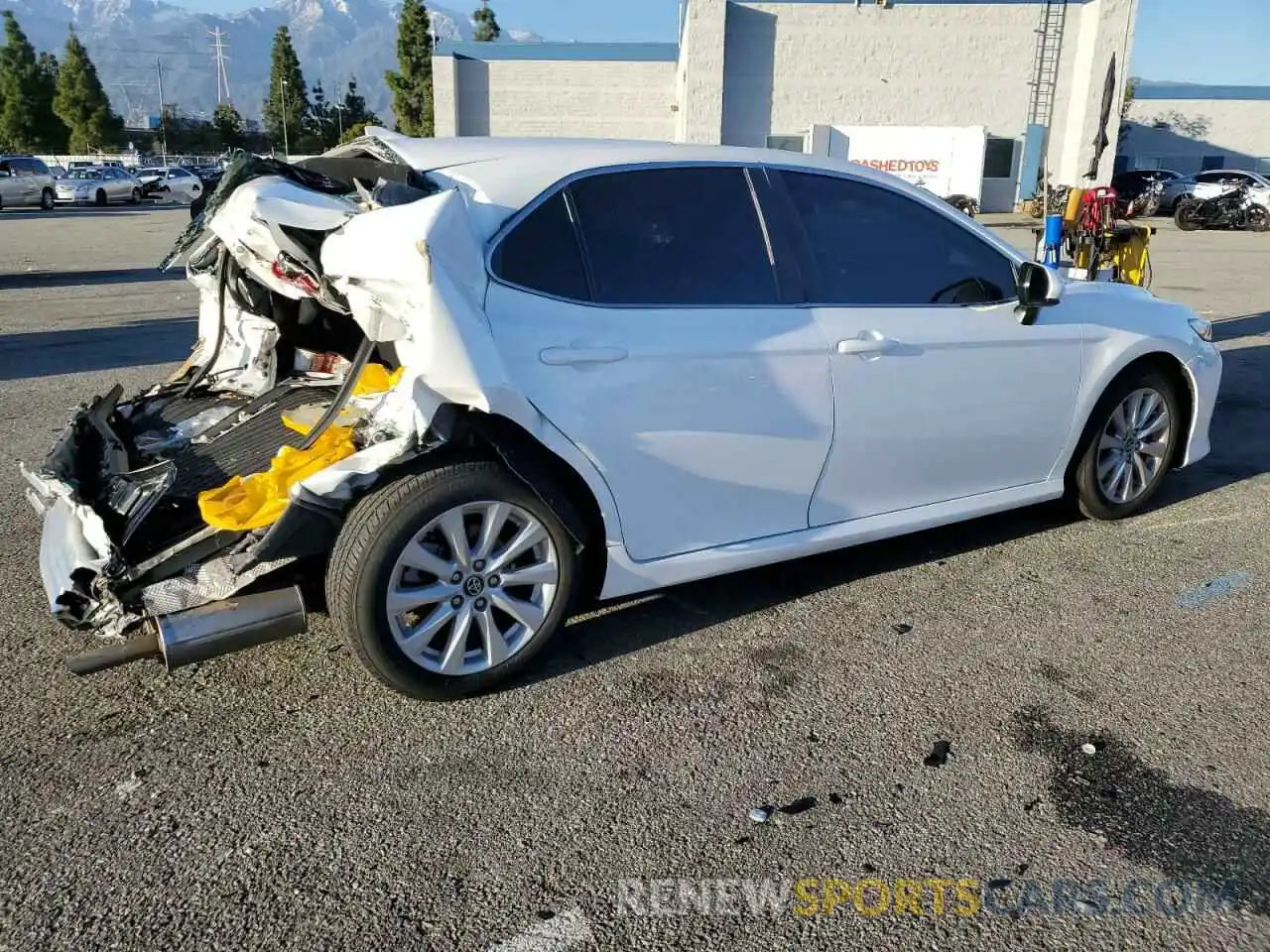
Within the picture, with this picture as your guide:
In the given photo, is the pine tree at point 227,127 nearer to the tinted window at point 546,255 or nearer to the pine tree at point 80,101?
the pine tree at point 80,101

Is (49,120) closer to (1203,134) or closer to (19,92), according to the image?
(19,92)

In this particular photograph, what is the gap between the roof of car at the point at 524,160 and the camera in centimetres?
312

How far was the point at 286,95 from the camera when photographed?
73.4 meters

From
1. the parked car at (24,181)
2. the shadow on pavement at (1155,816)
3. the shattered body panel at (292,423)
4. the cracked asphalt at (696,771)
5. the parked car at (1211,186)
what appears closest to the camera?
the cracked asphalt at (696,771)

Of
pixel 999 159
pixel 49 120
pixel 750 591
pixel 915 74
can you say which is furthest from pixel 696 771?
pixel 49 120

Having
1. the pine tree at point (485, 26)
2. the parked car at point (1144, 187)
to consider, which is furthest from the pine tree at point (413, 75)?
the parked car at point (1144, 187)

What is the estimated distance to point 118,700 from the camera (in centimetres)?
315

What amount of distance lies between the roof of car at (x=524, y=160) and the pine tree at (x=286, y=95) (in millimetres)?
75585

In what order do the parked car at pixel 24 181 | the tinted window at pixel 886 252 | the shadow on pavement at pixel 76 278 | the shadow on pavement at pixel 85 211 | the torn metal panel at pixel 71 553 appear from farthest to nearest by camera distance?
the parked car at pixel 24 181
the shadow on pavement at pixel 85 211
the shadow on pavement at pixel 76 278
the tinted window at pixel 886 252
the torn metal panel at pixel 71 553

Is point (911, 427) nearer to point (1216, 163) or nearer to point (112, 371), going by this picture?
point (112, 371)

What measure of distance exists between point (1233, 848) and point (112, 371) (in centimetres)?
807

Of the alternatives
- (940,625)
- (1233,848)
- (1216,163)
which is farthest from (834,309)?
(1216,163)

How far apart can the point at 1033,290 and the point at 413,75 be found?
59.2 m

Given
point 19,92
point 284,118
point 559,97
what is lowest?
point 284,118
